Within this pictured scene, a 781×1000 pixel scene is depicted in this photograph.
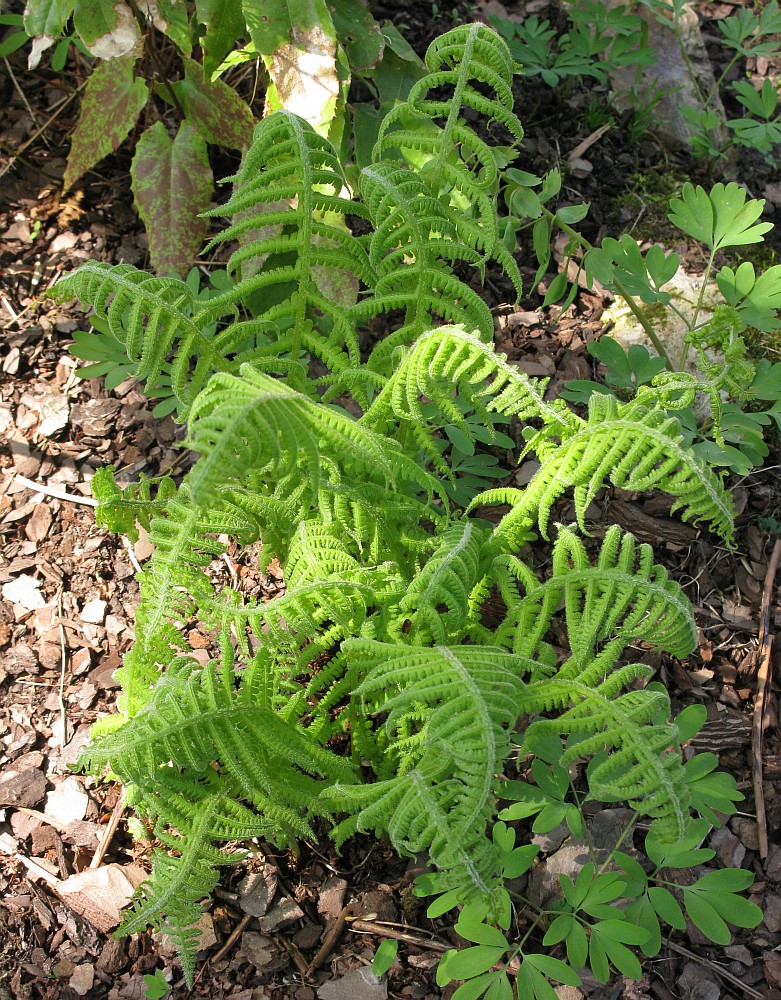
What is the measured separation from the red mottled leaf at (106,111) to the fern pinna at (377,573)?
3.70 feet

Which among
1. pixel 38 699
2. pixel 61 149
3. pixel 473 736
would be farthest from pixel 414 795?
pixel 61 149

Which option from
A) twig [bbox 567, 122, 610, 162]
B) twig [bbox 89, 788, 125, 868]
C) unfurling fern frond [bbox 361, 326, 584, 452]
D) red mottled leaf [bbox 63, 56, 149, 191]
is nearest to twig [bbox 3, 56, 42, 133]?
red mottled leaf [bbox 63, 56, 149, 191]

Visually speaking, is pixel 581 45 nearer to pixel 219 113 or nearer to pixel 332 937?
pixel 219 113

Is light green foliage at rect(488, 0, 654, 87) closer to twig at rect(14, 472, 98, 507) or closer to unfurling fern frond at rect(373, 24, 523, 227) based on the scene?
unfurling fern frond at rect(373, 24, 523, 227)

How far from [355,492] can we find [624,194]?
193 cm

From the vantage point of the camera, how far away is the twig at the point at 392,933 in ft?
6.23

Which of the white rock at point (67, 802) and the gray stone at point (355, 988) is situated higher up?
the white rock at point (67, 802)

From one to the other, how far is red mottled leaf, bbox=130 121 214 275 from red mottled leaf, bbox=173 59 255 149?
5 centimetres

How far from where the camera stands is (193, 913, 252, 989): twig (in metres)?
1.91

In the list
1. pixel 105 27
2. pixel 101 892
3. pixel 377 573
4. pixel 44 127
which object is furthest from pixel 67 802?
pixel 44 127

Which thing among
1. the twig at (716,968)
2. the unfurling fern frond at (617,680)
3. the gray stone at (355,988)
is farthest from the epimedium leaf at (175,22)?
the twig at (716,968)

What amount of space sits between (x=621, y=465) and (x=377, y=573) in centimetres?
52

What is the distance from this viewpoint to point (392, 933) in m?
1.91

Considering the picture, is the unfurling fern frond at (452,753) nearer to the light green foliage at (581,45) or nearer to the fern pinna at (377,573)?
the fern pinna at (377,573)
